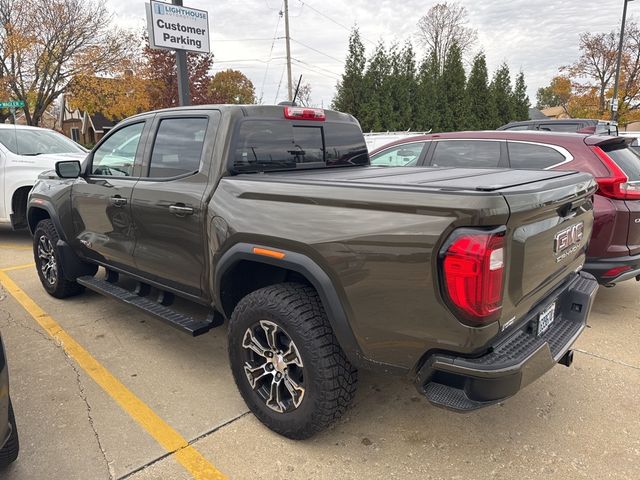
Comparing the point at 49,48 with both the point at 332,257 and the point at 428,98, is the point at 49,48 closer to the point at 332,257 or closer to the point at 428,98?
the point at 428,98

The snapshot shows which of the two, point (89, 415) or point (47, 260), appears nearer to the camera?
point (89, 415)

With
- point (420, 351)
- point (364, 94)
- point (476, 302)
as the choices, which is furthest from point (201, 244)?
point (364, 94)

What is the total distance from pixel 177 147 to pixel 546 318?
104 inches

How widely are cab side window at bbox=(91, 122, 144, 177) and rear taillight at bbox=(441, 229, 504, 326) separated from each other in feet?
9.14

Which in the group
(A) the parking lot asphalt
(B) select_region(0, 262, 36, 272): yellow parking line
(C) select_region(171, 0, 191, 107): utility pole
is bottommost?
(A) the parking lot asphalt

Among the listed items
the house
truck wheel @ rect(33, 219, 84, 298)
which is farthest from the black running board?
the house

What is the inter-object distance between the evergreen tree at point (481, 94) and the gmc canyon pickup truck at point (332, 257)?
2101 centimetres

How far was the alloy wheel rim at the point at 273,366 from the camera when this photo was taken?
256 centimetres

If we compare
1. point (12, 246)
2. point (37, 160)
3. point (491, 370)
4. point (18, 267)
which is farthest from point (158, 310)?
point (12, 246)

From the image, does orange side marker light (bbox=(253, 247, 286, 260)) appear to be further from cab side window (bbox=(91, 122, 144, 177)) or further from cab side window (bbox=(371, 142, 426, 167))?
cab side window (bbox=(371, 142, 426, 167))

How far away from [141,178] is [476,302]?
2.70 meters

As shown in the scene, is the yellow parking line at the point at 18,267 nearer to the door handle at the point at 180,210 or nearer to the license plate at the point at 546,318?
the door handle at the point at 180,210

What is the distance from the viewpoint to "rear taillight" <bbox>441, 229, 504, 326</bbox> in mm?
1853

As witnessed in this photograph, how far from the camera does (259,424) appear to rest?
2.83 metres
